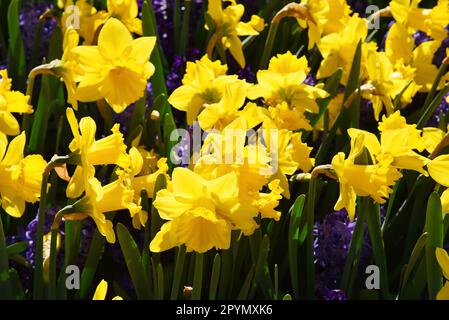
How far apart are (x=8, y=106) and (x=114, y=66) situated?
272mm

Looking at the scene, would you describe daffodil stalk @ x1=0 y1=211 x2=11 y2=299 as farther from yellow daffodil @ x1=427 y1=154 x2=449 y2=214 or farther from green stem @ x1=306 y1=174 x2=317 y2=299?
yellow daffodil @ x1=427 y1=154 x2=449 y2=214

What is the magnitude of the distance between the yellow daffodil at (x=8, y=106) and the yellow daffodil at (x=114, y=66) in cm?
14

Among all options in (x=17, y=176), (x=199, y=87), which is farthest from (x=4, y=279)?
(x=199, y=87)

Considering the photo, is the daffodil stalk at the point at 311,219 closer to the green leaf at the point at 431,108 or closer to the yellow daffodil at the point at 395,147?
the yellow daffodil at the point at 395,147

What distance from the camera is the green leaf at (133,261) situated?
5.72ft

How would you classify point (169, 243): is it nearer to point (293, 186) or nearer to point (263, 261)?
point (263, 261)

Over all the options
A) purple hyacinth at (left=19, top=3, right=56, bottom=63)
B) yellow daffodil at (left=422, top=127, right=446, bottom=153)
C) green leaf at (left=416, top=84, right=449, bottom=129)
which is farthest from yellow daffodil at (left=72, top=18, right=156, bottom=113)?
purple hyacinth at (left=19, top=3, right=56, bottom=63)

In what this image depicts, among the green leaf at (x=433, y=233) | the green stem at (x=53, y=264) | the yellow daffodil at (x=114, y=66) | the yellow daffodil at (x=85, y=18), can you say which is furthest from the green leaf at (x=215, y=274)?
the yellow daffodil at (x=85, y=18)

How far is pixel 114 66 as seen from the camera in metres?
1.96

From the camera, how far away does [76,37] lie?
204cm

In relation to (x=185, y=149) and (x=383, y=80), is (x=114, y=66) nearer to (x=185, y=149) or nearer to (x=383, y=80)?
(x=185, y=149)

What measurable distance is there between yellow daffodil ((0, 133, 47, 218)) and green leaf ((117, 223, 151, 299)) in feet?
0.66

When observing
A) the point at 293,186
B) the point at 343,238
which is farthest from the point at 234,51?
the point at 343,238

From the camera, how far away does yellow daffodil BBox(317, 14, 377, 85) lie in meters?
2.39
